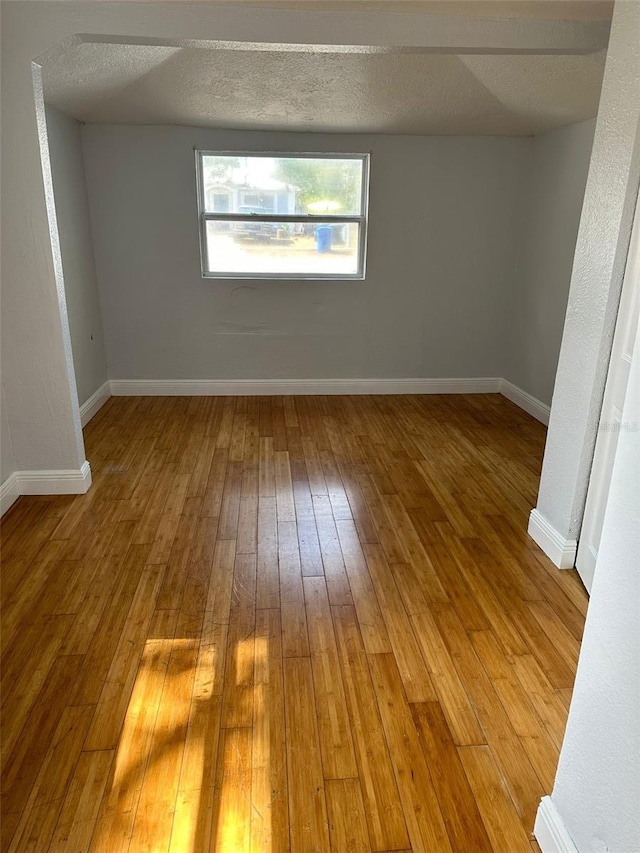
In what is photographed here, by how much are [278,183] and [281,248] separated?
1.67 feet

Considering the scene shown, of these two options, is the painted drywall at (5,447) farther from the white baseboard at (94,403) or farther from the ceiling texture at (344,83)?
the ceiling texture at (344,83)

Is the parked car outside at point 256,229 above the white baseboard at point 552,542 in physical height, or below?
above

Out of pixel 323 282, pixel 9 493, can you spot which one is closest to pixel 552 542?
pixel 9 493

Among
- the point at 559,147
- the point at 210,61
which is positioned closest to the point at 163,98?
the point at 210,61

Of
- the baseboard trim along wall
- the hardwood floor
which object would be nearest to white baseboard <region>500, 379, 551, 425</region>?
the baseboard trim along wall

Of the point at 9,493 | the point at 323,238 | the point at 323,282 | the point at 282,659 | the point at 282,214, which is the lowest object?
the point at 282,659

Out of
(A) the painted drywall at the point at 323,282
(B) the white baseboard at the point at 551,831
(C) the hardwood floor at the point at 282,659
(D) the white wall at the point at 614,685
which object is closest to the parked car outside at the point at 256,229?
(A) the painted drywall at the point at 323,282

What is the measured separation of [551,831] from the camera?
135 cm

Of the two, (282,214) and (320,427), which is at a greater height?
(282,214)

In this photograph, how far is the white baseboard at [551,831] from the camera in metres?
1.30

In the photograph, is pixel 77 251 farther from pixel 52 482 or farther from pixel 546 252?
pixel 546 252

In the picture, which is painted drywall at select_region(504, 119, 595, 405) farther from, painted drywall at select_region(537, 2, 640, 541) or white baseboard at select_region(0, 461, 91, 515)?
white baseboard at select_region(0, 461, 91, 515)

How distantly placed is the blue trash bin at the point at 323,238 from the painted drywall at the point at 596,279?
275cm

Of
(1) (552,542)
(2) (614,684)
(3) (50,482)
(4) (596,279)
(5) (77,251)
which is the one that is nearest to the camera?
(2) (614,684)
